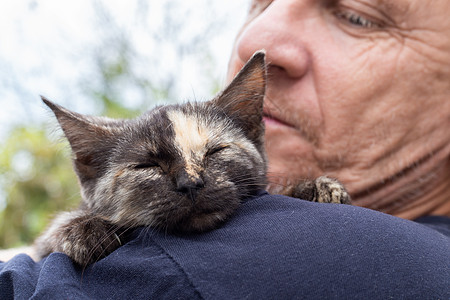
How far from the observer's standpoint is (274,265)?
4.00 ft

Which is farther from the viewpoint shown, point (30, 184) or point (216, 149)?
point (30, 184)

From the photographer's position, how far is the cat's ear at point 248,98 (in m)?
1.95

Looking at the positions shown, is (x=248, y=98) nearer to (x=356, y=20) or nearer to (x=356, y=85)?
(x=356, y=85)

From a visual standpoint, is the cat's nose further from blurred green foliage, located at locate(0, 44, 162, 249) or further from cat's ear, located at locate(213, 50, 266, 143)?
blurred green foliage, located at locate(0, 44, 162, 249)

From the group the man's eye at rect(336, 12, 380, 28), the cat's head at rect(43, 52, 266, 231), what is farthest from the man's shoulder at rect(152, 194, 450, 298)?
the man's eye at rect(336, 12, 380, 28)

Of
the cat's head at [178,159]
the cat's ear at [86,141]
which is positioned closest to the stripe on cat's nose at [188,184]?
the cat's head at [178,159]

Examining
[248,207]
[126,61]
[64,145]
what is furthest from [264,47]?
[126,61]

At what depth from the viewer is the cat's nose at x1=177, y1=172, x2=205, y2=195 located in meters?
1.53

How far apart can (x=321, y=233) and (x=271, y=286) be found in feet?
0.89

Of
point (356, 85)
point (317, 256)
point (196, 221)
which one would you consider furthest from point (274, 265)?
point (356, 85)

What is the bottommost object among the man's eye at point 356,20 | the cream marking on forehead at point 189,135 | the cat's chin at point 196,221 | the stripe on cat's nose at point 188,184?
the cat's chin at point 196,221

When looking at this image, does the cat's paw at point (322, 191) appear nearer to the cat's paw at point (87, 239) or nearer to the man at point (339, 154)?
the man at point (339, 154)

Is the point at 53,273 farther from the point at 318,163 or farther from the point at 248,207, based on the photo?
the point at 318,163

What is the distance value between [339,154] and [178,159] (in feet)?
3.42
